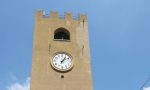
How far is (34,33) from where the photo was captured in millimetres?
36906

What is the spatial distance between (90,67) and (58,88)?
3890 millimetres

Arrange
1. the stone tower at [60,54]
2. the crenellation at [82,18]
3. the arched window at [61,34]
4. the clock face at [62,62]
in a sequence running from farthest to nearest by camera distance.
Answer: the crenellation at [82,18], the arched window at [61,34], the clock face at [62,62], the stone tower at [60,54]

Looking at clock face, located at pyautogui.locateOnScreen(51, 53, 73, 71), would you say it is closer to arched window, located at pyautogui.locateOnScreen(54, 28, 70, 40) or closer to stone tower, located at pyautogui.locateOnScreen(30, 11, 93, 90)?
stone tower, located at pyautogui.locateOnScreen(30, 11, 93, 90)

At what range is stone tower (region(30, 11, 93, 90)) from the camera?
3397 cm

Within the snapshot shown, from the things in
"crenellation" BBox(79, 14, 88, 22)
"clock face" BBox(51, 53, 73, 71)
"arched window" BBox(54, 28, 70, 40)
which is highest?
"crenellation" BBox(79, 14, 88, 22)

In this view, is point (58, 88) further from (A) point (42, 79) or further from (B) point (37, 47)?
(B) point (37, 47)

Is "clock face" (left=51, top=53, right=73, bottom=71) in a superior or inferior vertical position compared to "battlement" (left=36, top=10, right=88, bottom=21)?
inferior

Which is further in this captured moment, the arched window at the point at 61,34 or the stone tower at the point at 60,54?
the arched window at the point at 61,34

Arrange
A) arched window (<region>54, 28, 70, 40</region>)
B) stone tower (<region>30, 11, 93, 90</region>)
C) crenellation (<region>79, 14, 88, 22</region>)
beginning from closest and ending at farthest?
stone tower (<region>30, 11, 93, 90</region>) < arched window (<region>54, 28, 70, 40</region>) < crenellation (<region>79, 14, 88, 22</region>)

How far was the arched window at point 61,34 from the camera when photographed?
3783 centimetres

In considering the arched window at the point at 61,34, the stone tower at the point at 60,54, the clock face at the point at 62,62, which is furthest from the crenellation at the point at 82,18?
the clock face at the point at 62,62

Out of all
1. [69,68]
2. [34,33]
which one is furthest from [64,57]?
[34,33]

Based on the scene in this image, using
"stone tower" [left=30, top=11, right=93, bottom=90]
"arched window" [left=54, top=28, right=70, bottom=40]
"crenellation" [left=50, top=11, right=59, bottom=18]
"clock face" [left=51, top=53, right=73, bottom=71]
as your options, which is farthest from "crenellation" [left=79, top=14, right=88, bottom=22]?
"clock face" [left=51, top=53, right=73, bottom=71]

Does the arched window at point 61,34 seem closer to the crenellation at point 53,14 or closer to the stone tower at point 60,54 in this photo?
the stone tower at point 60,54
